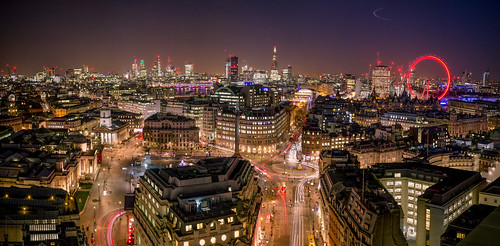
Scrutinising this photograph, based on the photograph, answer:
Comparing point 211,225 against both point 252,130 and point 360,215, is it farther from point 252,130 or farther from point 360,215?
point 252,130

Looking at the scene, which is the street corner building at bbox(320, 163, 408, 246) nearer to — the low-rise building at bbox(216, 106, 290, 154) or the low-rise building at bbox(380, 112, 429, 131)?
the low-rise building at bbox(216, 106, 290, 154)

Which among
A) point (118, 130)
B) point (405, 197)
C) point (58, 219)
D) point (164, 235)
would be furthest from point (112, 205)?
point (118, 130)

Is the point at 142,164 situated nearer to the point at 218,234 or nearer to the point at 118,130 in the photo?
the point at 118,130

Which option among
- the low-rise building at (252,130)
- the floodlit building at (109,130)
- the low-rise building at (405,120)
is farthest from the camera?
the low-rise building at (405,120)

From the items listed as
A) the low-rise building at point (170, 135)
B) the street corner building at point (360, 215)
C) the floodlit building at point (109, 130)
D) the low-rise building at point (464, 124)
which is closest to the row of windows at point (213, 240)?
the street corner building at point (360, 215)

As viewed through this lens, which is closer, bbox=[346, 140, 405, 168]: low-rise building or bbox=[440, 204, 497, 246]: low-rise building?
bbox=[440, 204, 497, 246]: low-rise building

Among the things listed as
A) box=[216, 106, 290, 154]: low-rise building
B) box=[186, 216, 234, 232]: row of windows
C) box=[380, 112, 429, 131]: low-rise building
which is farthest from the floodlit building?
box=[380, 112, 429, 131]: low-rise building

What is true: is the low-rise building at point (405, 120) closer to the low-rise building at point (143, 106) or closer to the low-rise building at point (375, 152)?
the low-rise building at point (375, 152)

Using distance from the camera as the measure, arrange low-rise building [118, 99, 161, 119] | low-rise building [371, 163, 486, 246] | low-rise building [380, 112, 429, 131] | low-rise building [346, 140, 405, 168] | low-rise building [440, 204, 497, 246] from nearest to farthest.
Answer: low-rise building [440, 204, 497, 246] < low-rise building [371, 163, 486, 246] < low-rise building [346, 140, 405, 168] < low-rise building [380, 112, 429, 131] < low-rise building [118, 99, 161, 119]
